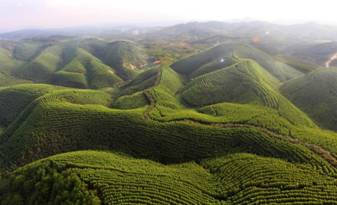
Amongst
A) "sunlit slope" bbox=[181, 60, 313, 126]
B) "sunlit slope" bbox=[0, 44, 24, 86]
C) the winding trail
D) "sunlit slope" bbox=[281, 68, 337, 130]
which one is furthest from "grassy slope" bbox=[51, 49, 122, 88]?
"sunlit slope" bbox=[281, 68, 337, 130]

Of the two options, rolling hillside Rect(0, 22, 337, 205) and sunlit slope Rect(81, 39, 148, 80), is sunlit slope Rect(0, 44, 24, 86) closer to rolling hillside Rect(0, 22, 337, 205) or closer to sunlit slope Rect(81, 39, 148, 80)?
rolling hillside Rect(0, 22, 337, 205)

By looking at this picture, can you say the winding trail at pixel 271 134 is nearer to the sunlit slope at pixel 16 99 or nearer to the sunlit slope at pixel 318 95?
the sunlit slope at pixel 318 95

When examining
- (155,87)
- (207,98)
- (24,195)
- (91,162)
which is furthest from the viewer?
(155,87)

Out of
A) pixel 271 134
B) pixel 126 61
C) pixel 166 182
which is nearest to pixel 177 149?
pixel 166 182

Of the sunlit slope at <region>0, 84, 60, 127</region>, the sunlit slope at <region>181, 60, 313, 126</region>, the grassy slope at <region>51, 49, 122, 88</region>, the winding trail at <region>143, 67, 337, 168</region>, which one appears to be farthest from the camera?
the grassy slope at <region>51, 49, 122, 88</region>

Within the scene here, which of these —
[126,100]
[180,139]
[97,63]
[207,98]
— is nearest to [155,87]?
[126,100]

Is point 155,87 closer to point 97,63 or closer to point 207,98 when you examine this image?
point 207,98

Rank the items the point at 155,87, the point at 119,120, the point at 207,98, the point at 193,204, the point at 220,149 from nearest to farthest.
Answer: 1. the point at 193,204
2. the point at 220,149
3. the point at 119,120
4. the point at 207,98
5. the point at 155,87

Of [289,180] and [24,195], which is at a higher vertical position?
[289,180]

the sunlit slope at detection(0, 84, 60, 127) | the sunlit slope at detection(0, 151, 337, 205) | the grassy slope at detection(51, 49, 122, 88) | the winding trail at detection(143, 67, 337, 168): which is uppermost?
the winding trail at detection(143, 67, 337, 168)
